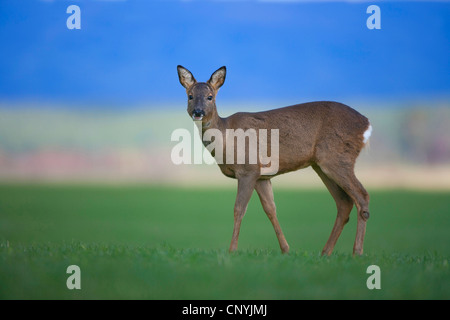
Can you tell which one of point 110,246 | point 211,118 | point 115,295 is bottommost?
point 115,295

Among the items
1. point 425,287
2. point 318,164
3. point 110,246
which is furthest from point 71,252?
point 425,287

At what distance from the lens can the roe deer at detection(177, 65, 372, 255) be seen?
9703 mm

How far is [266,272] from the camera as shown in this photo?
711 centimetres

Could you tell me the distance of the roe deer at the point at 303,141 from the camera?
970cm

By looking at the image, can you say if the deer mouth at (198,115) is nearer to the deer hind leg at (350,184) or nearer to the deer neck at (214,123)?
the deer neck at (214,123)

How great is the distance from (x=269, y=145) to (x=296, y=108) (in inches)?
35.5

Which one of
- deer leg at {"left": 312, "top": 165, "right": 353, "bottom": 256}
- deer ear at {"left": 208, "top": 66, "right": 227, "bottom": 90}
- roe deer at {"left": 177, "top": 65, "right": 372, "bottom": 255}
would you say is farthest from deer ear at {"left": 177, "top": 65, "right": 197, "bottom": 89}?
deer leg at {"left": 312, "top": 165, "right": 353, "bottom": 256}

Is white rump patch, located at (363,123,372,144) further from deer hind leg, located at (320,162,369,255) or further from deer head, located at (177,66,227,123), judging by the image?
deer head, located at (177,66,227,123)

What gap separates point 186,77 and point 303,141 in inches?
91.5

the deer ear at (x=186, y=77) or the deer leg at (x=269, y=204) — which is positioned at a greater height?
the deer ear at (x=186, y=77)

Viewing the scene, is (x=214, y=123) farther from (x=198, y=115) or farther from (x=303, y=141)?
(x=303, y=141)

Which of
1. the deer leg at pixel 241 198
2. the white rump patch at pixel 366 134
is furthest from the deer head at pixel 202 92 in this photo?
the white rump patch at pixel 366 134

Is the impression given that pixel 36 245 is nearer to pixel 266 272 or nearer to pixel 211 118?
pixel 211 118

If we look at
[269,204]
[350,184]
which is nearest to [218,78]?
[269,204]
